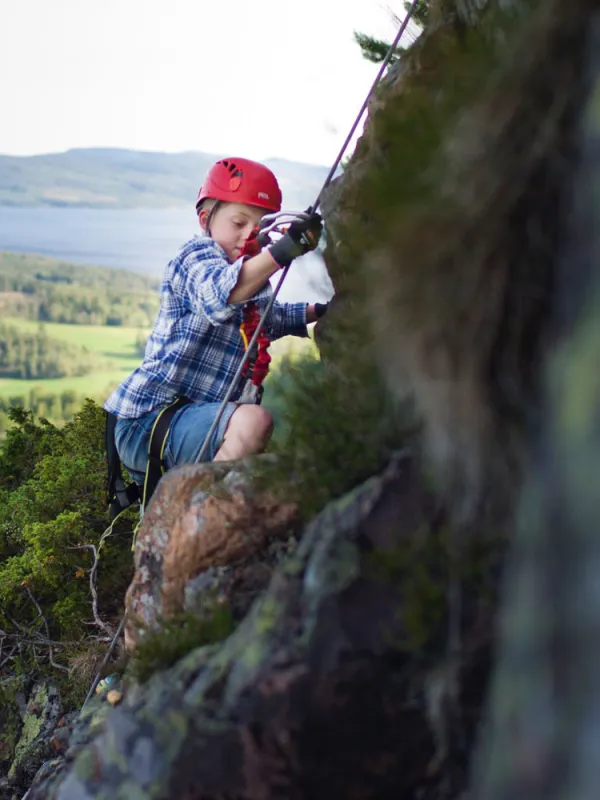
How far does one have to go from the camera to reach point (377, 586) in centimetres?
197

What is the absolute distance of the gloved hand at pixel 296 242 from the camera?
3.38m

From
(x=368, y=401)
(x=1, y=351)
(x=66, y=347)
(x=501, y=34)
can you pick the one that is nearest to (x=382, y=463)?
(x=368, y=401)

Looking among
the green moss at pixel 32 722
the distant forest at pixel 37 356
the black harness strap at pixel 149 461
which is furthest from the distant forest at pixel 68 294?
the black harness strap at pixel 149 461

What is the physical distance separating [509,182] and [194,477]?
5.96 ft

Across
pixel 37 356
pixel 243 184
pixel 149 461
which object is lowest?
pixel 37 356

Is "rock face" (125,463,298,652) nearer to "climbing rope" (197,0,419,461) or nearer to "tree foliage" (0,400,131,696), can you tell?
"climbing rope" (197,0,419,461)

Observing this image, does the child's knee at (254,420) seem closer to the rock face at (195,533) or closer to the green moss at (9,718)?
the rock face at (195,533)

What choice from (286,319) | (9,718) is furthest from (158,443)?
(9,718)

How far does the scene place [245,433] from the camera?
11.4 feet

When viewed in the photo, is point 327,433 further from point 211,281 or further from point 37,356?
point 37,356

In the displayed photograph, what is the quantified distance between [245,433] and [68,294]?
158 ft

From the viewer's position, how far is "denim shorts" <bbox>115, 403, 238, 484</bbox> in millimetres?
3588

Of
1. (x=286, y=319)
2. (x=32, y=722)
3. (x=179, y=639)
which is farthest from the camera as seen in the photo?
(x=32, y=722)

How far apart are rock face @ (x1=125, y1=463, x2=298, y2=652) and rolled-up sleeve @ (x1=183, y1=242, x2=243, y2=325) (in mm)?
883
